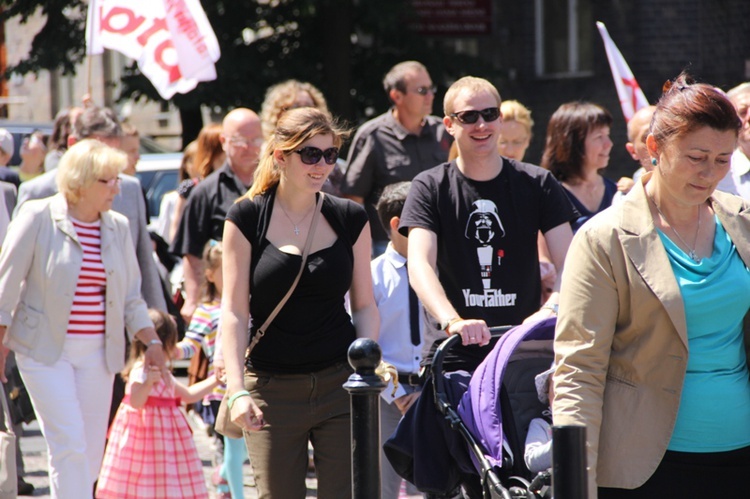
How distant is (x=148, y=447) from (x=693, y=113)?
4049mm

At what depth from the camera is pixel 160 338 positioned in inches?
274

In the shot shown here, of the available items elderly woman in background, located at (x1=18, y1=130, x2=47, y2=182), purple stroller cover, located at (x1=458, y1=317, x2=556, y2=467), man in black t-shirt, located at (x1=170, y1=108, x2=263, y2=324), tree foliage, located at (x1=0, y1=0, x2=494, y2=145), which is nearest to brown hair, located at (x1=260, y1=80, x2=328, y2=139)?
man in black t-shirt, located at (x1=170, y1=108, x2=263, y2=324)

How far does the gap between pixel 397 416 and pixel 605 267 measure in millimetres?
2589

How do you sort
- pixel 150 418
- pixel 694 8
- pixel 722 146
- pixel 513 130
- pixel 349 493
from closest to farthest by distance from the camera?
1. pixel 722 146
2. pixel 349 493
3. pixel 150 418
4. pixel 513 130
5. pixel 694 8

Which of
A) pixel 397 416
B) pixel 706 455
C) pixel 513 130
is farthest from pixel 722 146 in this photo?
pixel 513 130

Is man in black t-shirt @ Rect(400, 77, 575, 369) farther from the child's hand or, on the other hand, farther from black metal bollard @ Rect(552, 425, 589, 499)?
the child's hand

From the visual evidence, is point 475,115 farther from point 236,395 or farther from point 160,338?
point 160,338

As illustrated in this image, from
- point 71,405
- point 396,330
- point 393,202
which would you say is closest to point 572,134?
point 393,202

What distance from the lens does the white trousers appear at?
19.9ft

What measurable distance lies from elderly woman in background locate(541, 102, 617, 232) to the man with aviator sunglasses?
1239 mm

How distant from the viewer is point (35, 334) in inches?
240

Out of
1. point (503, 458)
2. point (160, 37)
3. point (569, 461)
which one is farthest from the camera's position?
point (160, 37)

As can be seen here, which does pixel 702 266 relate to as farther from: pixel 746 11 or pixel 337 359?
pixel 746 11

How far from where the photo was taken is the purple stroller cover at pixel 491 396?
4.09m
